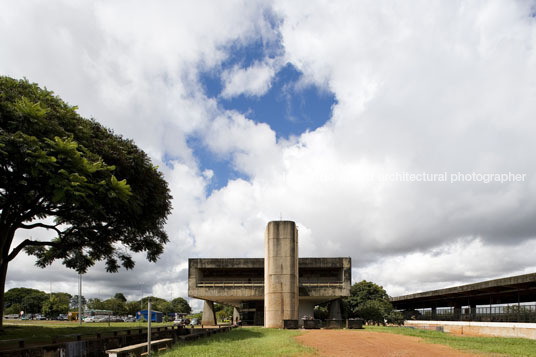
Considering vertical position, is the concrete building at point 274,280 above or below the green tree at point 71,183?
below

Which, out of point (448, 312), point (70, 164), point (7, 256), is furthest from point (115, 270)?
point (448, 312)

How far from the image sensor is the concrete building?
127ft

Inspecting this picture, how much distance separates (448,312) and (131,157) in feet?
158

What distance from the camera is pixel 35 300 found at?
111 metres

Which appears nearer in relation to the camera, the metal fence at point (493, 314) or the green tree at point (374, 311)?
the metal fence at point (493, 314)

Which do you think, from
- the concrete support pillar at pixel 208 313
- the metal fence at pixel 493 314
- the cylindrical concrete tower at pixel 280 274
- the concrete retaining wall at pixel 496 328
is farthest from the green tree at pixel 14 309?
the concrete retaining wall at pixel 496 328

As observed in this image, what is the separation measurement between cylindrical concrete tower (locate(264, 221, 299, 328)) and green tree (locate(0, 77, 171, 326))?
12339 mm

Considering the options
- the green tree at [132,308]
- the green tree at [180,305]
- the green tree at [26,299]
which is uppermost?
the green tree at [26,299]

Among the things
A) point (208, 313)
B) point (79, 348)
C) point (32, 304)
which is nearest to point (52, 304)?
point (32, 304)

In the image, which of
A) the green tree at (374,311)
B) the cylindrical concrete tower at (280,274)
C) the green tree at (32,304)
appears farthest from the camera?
the green tree at (32,304)

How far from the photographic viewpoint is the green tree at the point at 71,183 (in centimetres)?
1869

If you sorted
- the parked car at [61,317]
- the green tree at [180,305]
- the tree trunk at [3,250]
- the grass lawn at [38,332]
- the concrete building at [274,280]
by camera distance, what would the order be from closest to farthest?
the grass lawn at [38,332], the tree trunk at [3,250], the concrete building at [274,280], the parked car at [61,317], the green tree at [180,305]

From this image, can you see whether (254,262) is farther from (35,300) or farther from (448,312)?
(35,300)

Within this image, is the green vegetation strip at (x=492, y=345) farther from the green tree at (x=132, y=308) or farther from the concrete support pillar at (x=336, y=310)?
the green tree at (x=132, y=308)
